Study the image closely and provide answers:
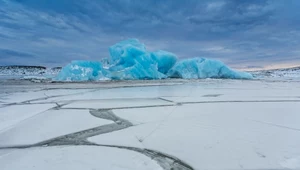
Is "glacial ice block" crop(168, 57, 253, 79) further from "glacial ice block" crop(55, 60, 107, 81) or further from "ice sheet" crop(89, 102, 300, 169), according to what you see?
"ice sheet" crop(89, 102, 300, 169)

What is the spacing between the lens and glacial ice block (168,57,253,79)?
37.6ft

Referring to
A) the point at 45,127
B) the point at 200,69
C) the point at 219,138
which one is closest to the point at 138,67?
the point at 200,69

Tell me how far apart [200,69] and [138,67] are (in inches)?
133

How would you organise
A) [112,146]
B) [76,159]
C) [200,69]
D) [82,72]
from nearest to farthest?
[76,159] → [112,146] → [82,72] → [200,69]

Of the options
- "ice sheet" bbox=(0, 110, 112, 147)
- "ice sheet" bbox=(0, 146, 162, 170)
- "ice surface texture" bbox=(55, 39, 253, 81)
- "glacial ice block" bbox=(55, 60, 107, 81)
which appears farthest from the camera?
"ice surface texture" bbox=(55, 39, 253, 81)

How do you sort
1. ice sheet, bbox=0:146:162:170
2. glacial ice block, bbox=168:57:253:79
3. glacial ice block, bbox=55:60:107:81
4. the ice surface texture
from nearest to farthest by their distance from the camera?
ice sheet, bbox=0:146:162:170 → glacial ice block, bbox=55:60:107:81 → the ice surface texture → glacial ice block, bbox=168:57:253:79

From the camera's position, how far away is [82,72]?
978 cm

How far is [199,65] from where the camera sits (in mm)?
11438

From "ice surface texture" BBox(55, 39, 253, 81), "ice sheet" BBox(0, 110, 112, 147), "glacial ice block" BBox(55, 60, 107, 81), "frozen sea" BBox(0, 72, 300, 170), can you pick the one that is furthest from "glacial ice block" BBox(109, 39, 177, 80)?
"frozen sea" BBox(0, 72, 300, 170)

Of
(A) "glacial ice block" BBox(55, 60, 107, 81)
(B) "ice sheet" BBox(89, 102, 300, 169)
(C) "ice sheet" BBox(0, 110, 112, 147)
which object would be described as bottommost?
Answer: (B) "ice sheet" BBox(89, 102, 300, 169)

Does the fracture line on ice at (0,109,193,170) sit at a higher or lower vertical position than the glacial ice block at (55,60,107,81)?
lower

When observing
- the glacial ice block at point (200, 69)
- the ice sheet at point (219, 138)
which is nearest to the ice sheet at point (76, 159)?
the ice sheet at point (219, 138)

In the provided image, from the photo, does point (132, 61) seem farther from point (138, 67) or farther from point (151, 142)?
point (151, 142)

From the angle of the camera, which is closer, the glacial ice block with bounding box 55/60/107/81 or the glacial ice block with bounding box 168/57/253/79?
the glacial ice block with bounding box 55/60/107/81
